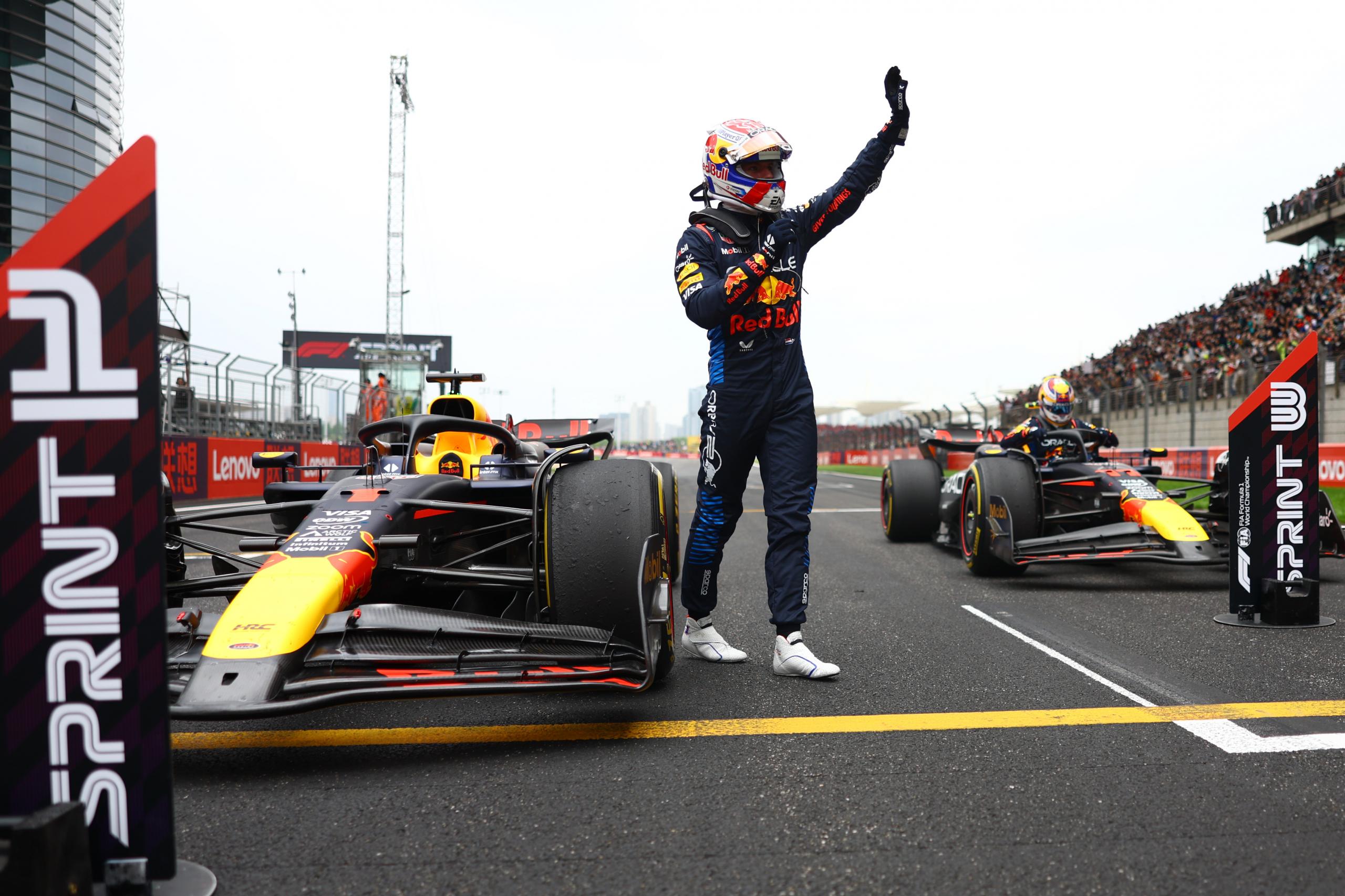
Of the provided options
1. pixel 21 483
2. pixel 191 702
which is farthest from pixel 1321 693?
pixel 21 483

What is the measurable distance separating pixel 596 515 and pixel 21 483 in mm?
Answer: 1771

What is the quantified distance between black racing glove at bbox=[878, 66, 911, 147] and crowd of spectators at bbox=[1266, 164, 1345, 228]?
1289 inches

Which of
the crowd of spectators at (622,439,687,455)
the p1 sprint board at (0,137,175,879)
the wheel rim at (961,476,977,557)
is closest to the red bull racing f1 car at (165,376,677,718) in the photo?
the p1 sprint board at (0,137,175,879)

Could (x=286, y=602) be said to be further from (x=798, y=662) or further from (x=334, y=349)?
(x=334, y=349)

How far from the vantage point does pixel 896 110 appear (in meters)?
3.79

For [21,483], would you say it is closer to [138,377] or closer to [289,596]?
[138,377]

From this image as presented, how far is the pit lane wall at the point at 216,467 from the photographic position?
14.3 meters

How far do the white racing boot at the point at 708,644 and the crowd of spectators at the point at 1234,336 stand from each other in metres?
15.7

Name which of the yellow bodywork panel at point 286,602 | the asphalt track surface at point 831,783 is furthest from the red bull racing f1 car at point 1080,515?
the yellow bodywork panel at point 286,602

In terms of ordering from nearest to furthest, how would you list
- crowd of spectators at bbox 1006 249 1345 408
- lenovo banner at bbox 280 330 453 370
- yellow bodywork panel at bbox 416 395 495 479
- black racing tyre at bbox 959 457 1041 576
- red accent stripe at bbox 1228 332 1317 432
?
red accent stripe at bbox 1228 332 1317 432, yellow bodywork panel at bbox 416 395 495 479, black racing tyre at bbox 959 457 1041 576, crowd of spectators at bbox 1006 249 1345 408, lenovo banner at bbox 280 330 453 370

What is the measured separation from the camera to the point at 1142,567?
688cm

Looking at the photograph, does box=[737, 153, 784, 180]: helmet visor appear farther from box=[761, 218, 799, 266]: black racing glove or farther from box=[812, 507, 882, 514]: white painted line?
box=[812, 507, 882, 514]: white painted line

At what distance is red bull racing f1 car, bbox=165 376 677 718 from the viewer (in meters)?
2.54

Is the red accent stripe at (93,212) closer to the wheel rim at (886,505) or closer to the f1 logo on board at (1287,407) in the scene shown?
the f1 logo on board at (1287,407)
